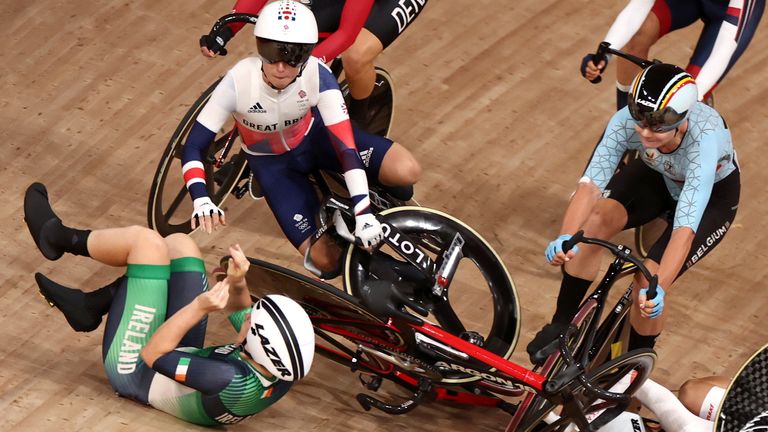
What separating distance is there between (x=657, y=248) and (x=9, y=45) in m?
4.18

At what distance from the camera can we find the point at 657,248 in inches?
227

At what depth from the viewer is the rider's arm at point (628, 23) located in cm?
645

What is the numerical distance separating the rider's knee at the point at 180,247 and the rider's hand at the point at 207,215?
8 cm

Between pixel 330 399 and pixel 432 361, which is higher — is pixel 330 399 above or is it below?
Result: below

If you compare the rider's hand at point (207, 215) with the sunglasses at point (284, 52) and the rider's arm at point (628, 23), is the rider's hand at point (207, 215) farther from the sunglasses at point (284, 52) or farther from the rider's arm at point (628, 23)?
the rider's arm at point (628, 23)

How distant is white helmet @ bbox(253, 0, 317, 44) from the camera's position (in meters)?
5.58

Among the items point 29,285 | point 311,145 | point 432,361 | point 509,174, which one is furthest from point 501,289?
point 29,285

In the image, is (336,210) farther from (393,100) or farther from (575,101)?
(575,101)

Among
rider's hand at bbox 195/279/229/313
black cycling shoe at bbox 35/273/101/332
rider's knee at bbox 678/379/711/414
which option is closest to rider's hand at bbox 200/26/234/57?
black cycling shoe at bbox 35/273/101/332

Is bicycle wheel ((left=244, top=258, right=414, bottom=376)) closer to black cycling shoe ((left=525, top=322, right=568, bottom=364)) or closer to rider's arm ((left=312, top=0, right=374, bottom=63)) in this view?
black cycling shoe ((left=525, top=322, right=568, bottom=364))

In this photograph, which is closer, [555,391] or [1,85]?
Result: [555,391]

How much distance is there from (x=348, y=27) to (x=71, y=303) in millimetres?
1835

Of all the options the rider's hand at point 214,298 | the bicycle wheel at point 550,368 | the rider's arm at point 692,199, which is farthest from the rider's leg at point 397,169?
the rider's hand at point 214,298

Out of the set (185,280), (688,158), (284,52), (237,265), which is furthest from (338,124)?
(688,158)
